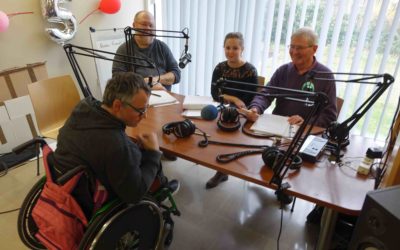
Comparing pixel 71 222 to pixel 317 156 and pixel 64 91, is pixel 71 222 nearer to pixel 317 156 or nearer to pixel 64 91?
pixel 317 156

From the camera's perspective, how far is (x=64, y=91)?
7.73 ft

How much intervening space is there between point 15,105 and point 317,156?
258cm

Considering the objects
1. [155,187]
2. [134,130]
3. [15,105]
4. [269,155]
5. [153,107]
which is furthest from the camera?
[15,105]

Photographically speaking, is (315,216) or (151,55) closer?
(315,216)

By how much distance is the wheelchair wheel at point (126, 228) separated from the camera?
3.66 ft

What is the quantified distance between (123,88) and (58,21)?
1.95 m

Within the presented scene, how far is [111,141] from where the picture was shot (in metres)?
1.11

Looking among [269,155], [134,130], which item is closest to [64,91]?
[134,130]

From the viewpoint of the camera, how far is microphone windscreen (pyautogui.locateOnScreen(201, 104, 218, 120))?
5.83ft

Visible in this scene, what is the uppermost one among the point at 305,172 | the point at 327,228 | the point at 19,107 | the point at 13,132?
the point at 305,172

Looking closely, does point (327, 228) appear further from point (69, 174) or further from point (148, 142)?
point (69, 174)

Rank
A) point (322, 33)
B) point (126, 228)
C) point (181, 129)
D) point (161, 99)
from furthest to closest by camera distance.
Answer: point (322, 33), point (161, 99), point (181, 129), point (126, 228)

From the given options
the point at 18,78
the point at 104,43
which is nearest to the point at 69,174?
the point at 18,78

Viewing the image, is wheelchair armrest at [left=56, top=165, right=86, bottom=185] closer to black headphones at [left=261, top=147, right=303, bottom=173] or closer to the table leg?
black headphones at [left=261, top=147, right=303, bottom=173]
